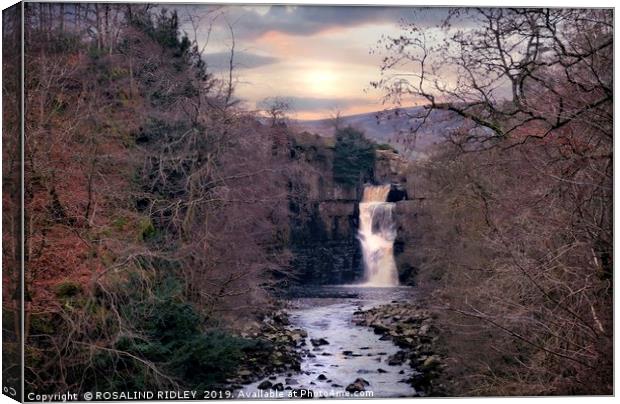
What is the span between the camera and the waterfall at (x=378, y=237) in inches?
352

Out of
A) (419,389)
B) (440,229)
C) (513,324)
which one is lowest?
(419,389)

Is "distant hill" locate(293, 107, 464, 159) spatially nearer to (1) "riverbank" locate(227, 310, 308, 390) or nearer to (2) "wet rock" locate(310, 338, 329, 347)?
(1) "riverbank" locate(227, 310, 308, 390)

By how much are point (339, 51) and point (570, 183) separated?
8.36 ft

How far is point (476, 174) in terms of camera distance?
921 cm

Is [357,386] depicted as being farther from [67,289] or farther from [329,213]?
[67,289]

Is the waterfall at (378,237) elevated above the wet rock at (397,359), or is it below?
above

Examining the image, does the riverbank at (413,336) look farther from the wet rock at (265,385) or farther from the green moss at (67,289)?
the green moss at (67,289)

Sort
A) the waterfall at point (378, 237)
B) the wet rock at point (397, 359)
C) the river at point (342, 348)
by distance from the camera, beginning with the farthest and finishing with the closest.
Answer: the waterfall at point (378, 237)
the wet rock at point (397, 359)
the river at point (342, 348)

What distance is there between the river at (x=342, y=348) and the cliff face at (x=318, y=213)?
0.19 meters

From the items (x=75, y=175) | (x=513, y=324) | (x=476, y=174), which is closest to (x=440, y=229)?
(x=476, y=174)

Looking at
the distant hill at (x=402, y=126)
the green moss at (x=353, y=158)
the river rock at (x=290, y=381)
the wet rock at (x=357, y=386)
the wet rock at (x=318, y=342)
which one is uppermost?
the distant hill at (x=402, y=126)

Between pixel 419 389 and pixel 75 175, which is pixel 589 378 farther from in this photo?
pixel 75 175

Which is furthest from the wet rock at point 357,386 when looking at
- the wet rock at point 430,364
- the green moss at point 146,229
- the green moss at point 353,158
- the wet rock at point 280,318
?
the green moss at point 146,229

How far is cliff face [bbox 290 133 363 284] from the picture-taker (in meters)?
9.01
